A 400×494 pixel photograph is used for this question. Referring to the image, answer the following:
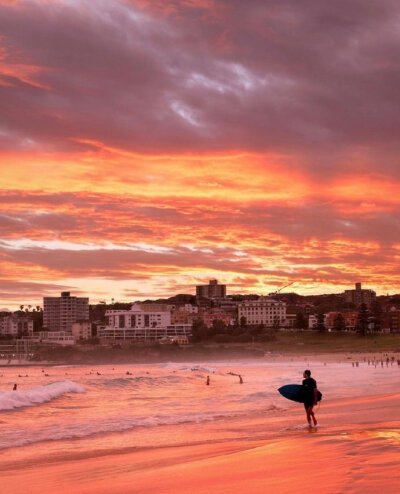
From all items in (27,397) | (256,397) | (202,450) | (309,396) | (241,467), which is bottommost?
(256,397)

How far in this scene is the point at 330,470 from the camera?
11.8 metres

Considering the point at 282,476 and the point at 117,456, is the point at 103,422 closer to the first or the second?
the point at 117,456

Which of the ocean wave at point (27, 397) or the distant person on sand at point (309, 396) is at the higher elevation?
the distant person on sand at point (309, 396)

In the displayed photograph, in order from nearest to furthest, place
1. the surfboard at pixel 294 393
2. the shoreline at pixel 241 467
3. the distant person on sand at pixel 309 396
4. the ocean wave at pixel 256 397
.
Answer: the shoreline at pixel 241 467, the distant person on sand at pixel 309 396, the surfboard at pixel 294 393, the ocean wave at pixel 256 397

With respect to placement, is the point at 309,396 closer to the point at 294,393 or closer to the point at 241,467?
the point at 294,393

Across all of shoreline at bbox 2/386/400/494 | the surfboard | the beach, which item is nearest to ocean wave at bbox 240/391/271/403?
the beach

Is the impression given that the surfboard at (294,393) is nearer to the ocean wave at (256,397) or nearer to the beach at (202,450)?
the beach at (202,450)

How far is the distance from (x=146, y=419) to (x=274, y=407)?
6844 mm

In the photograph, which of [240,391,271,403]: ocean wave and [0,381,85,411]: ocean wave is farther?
[240,391,271,403]: ocean wave

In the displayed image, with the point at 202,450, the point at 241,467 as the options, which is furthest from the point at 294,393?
the point at 241,467

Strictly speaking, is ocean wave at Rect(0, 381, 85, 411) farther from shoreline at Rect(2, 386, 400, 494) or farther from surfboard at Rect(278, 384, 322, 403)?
shoreline at Rect(2, 386, 400, 494)

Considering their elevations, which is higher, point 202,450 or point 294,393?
point 294,393

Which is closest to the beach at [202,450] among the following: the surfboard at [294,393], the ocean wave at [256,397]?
the surfboard at [294,393]

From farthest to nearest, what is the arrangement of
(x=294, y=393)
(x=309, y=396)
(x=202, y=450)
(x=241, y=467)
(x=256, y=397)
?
(x=256, y=397) < (x=294, y=393) < (x=309, y=396) < (x=202, y=450) < (x=241, y=467)
